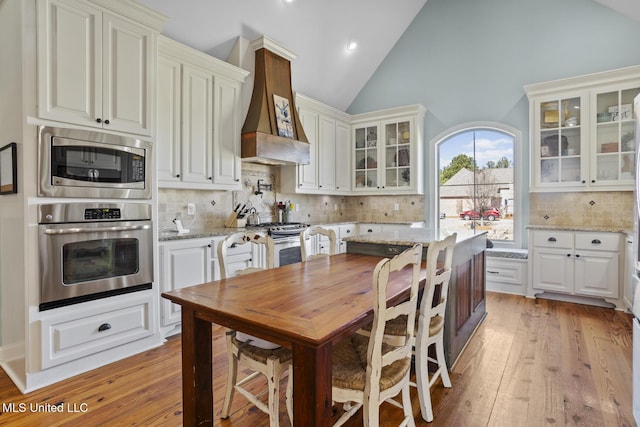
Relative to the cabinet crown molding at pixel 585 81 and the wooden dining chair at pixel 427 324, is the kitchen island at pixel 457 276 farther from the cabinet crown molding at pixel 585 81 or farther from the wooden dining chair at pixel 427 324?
the cabinet crown molding at pixel 585 81

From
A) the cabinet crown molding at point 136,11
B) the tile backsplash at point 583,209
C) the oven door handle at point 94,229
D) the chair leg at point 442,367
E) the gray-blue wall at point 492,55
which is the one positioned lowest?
the chair leg at point 442,367

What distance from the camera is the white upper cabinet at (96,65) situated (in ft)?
6.97

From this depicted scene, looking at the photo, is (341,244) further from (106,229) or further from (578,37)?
(578,37)

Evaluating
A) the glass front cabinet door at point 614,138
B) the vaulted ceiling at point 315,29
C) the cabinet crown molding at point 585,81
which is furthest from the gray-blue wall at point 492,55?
the glass front cabinet door at point 614,138

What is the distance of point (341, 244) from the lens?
500 cm

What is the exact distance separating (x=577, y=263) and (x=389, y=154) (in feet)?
9.41

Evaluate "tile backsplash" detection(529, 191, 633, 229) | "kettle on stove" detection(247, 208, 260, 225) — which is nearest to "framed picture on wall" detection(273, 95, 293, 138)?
"kettle on stove" detection(247, 208, 260, 225)

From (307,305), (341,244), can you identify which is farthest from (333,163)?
(307,305)

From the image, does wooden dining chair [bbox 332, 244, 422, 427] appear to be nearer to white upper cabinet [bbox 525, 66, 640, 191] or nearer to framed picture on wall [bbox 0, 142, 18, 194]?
framed picture on wall [bbox 0, 142, 18, 194]

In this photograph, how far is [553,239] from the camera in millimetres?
3883

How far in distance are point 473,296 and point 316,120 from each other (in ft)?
10.8

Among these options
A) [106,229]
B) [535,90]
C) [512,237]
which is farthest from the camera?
[512,237]

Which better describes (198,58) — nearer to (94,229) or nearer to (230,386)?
(94,229)

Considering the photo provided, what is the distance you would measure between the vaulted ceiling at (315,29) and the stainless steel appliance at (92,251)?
1923 mm
